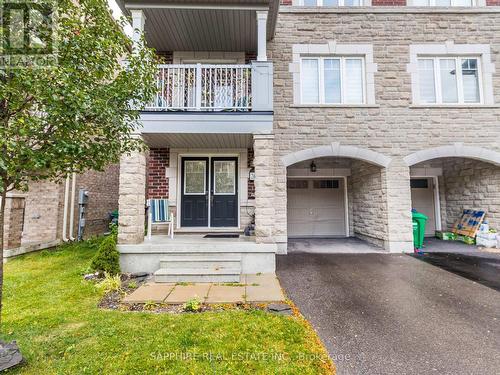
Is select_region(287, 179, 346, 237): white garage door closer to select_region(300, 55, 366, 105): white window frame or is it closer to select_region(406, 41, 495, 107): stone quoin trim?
select_region(300, 55, 366, 105): white window frame

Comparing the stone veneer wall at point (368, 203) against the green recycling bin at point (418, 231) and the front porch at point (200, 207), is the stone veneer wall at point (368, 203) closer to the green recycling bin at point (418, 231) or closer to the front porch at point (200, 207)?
the green recycling bin at point (418, 231)

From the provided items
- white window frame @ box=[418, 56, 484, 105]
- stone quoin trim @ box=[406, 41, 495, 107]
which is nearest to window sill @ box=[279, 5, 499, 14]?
stone quoin trim @ box=[406, 41, 495, 107]

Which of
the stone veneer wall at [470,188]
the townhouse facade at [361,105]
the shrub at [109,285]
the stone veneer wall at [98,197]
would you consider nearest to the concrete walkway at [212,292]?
the shrub at [109,285]

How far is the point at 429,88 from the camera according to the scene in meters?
7.61

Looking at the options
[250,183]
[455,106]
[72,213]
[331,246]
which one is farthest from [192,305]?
[455,106]

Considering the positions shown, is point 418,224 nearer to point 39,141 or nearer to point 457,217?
point 457,217

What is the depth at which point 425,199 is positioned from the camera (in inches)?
370

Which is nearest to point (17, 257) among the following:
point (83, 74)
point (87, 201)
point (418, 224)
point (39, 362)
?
point (87, 201)

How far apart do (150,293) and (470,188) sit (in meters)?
9.97

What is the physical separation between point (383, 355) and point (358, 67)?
24.8 feet

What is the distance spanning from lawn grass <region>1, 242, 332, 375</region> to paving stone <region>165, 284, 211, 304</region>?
499mm

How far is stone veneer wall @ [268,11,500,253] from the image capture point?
24.0 feet

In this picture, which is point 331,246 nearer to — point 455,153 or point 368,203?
point 368,203

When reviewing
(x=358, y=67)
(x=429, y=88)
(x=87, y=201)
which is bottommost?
(x=87, y=201)
